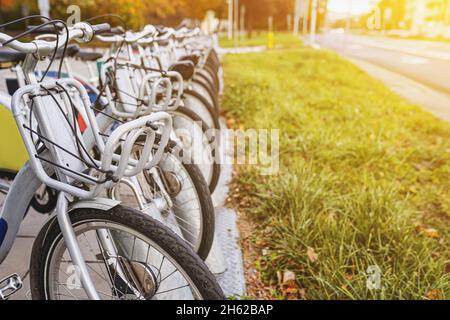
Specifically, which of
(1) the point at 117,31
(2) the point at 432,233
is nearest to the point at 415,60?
(2) the point at 432,233

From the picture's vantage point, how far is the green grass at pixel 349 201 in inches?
91.1

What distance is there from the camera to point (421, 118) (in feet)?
19.0

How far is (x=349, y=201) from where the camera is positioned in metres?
3.05

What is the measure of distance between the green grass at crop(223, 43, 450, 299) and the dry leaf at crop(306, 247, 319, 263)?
0.02 m

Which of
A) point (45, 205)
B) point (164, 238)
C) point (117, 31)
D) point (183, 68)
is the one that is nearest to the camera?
point (164, 238)

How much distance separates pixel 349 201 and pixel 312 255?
781 mm

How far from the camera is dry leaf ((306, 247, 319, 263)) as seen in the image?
95.7 inches

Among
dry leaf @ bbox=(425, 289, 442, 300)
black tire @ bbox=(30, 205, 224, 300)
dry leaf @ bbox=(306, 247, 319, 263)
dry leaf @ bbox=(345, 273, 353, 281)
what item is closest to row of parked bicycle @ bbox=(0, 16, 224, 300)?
black tire @ bbox=(30, 205, 224, 300)

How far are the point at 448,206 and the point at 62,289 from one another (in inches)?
116

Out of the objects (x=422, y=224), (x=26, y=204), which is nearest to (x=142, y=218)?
(x=26, y=204)

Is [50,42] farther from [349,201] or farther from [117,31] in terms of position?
[349,201]

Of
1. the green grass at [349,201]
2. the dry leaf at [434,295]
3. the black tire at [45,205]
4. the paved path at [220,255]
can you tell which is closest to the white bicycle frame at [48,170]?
the paved path at [220,255]

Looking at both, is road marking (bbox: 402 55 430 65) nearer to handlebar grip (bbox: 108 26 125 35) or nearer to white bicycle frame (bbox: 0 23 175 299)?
handlebar grip (bbox: 108 26 125 35)

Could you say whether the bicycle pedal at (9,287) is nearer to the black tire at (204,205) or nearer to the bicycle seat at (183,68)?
the black tire at (204,205)
